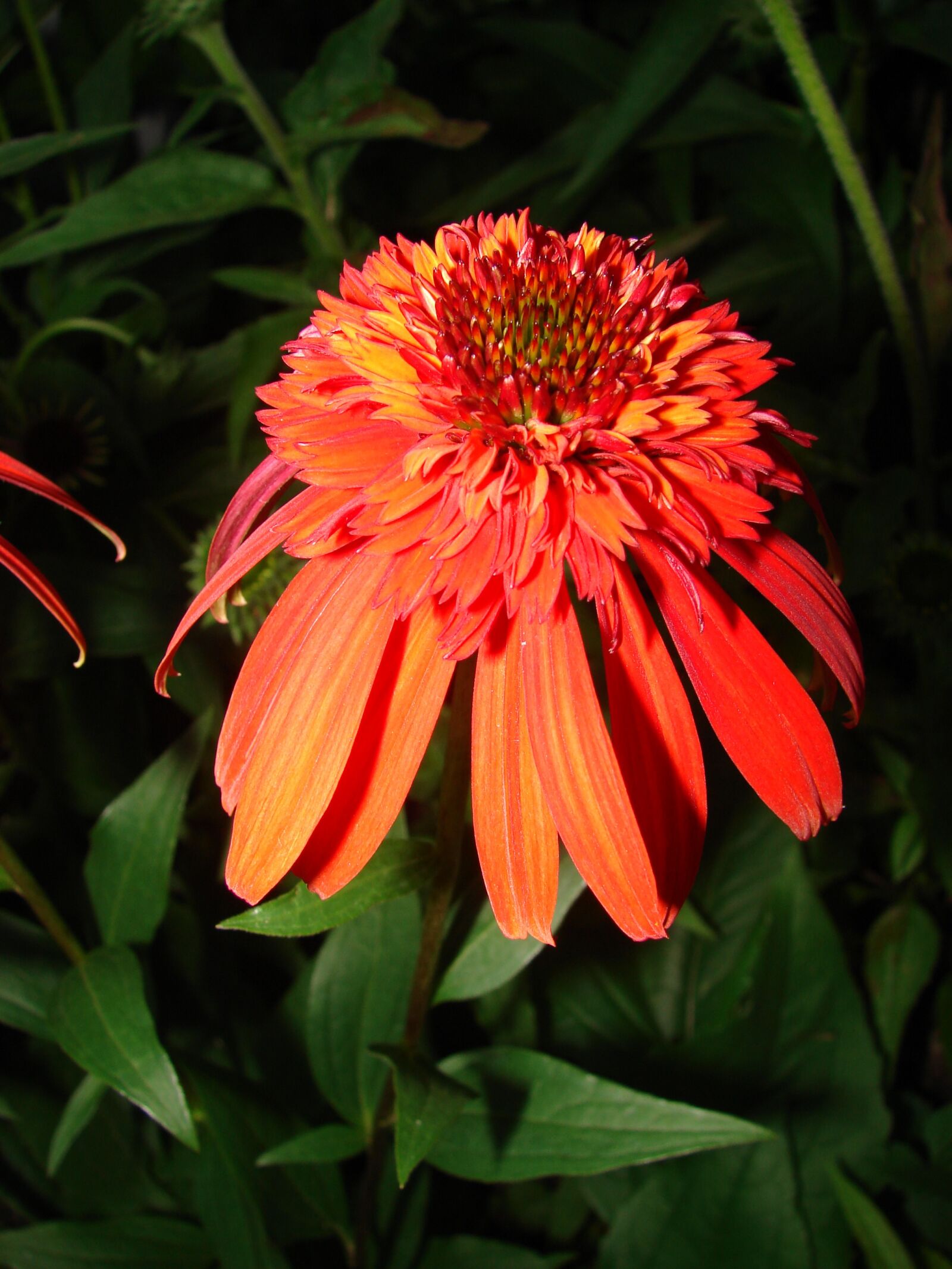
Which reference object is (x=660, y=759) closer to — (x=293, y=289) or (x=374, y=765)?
(x=374, y=765)

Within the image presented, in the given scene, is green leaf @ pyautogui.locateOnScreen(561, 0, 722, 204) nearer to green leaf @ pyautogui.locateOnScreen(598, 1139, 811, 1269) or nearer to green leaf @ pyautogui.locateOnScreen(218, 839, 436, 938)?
green leaf @ pyautogui.locateOnScreen(218, 839, 436, 938)

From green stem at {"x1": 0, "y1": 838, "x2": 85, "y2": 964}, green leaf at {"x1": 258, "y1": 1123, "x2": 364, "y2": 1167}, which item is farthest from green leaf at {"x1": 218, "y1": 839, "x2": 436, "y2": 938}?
green leaf at {"x1": 258, "y1": 1123, "x2": 364, "y2": 1167}

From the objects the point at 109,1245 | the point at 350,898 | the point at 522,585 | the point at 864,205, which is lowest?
the point at 109,1245

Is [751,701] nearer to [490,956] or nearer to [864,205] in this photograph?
[490,956]

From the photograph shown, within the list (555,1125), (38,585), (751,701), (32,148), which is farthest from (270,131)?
(555,1125)

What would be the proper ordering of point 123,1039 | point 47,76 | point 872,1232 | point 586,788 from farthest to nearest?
point 47,76 < point 872,1232 < point 123,1039 < point 586,788

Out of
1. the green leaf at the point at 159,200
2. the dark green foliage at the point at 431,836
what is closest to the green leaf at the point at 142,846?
the dark green foliage at the point at 431,836

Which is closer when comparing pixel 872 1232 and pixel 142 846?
pixel 142 846
